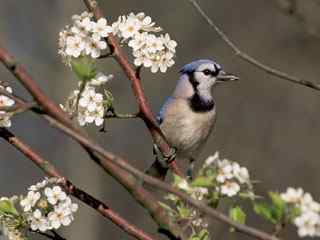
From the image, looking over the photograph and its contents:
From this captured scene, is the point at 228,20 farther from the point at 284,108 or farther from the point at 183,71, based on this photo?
the point at 183,71

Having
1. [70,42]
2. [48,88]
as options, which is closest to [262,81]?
[48,88]

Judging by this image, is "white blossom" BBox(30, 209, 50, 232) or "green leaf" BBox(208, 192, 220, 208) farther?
"white blossom" BBox(30, 209, 50, 232)

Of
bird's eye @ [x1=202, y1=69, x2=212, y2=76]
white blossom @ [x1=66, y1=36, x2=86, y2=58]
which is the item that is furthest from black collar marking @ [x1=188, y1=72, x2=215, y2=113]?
white blossom @ [x1=66, y1=36, x2=86, y2=58]

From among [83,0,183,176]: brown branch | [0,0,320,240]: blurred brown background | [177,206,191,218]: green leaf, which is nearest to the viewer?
[177,206,191,218]: green leaf

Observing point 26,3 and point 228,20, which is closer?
point 228,20

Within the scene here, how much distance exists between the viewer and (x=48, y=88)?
10938mm

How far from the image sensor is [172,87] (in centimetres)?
1052

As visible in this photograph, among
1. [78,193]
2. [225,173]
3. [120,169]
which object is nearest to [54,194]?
[78,193]

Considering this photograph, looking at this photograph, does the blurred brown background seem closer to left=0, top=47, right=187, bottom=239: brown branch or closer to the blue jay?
the blue jay

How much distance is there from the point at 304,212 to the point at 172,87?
8934 mm

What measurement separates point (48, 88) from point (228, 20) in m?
2.35

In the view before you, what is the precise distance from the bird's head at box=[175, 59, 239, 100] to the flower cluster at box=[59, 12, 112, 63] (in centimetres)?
215

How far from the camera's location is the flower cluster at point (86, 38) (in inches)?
84.1

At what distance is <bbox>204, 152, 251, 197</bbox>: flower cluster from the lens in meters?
1.75
